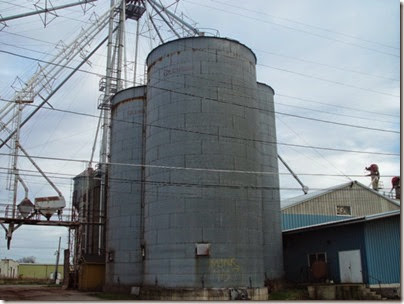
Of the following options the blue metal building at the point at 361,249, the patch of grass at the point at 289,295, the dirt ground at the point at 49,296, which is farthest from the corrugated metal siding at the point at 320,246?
the dirt ground at the point at 49,296

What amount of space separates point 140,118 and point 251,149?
30.2 ft

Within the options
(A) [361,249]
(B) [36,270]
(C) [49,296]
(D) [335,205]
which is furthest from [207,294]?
(B) [36,270]

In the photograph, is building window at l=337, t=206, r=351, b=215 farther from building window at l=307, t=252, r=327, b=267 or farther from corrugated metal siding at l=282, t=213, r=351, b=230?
building window at l=307, t=252, r=327, b=267

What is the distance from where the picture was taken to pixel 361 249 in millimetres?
25234

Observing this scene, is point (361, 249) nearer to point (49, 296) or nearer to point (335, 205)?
point (335, 205)

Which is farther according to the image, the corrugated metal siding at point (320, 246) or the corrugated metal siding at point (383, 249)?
the corrugated metal siding at point (320, 246)

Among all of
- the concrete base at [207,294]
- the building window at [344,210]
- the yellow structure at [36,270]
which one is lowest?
the yellow structure at [36,270]

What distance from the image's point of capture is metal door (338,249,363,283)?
2522 centimetres

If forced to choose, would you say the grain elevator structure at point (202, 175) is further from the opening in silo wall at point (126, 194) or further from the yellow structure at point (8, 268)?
the yellow structure at point (8, 268)

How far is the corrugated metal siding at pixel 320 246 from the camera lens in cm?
2593

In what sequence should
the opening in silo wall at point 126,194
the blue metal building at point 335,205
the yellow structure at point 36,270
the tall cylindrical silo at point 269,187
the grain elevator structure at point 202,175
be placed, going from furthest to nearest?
the yellow structure at point 36,270, the blue metal building at point 335,205, the opening in silo wall at point 126,194, the tall cylindrical silo at point 269,187, the grain elevator structure at point 202,175

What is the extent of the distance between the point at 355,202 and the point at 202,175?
2498 centimetres

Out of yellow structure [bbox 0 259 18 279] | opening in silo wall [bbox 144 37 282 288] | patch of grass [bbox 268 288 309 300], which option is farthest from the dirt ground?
yellow structure [bbox 0 259 18 279]

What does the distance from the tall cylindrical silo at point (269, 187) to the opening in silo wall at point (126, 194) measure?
7.85 m
